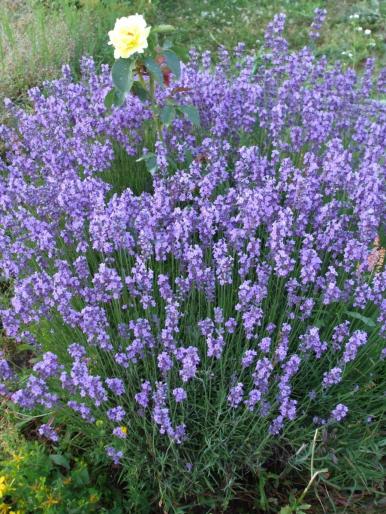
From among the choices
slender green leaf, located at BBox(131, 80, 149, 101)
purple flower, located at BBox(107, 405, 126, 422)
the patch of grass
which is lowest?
the patch of grass

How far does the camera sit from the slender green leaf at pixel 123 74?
2639mm

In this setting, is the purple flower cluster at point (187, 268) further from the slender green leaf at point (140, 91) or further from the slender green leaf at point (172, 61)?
the slender green leaf at point (172, 61)


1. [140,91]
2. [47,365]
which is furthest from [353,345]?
[140,91]

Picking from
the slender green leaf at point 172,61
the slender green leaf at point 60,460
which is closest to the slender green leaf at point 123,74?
the slender green leaf at point 172,61

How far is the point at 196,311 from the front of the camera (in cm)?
252

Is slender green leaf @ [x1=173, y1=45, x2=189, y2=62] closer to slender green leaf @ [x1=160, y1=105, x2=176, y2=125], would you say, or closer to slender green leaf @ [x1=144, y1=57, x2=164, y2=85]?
slender green leaf @ [x1=144, y1=57, x2=164, y2=85]

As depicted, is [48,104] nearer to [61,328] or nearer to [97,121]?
[97,121]

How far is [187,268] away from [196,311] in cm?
19

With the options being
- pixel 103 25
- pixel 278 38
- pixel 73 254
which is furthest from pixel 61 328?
pixel 103 25

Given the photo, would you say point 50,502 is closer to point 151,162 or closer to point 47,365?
point 47,365

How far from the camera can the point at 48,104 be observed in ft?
10.3

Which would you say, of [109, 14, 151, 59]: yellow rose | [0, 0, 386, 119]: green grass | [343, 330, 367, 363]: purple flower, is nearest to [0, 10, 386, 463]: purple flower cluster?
[343, 330, 367, 363]: purple flower

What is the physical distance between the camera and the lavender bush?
6.83 ft

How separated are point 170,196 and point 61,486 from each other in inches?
47.8
